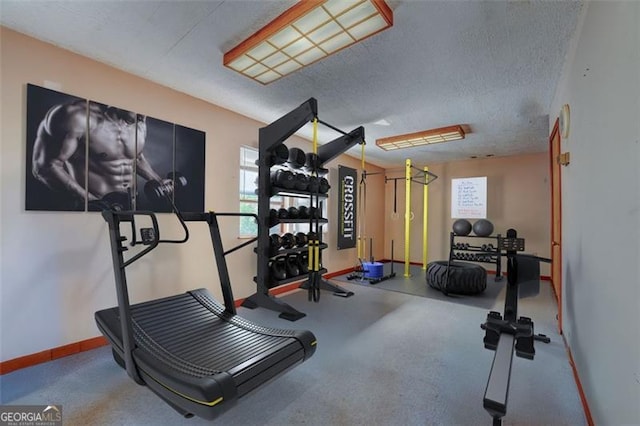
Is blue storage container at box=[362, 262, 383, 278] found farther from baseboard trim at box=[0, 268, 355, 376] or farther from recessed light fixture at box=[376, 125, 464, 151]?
baseboard trim at box=[0, 268, 355, 376]

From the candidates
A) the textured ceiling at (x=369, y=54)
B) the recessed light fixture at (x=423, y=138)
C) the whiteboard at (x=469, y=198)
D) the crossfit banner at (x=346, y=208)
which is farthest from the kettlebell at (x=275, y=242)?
the whiteboard at (x=469, y=198)

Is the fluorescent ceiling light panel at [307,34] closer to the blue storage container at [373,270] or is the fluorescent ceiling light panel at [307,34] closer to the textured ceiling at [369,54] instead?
the textured ceiling at [369,54]

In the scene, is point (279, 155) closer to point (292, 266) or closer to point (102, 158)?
point (292, 266)

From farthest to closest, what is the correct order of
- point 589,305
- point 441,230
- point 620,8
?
point 441,230 → point 589,305 → point 620,8

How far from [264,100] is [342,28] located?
1716 millimetres

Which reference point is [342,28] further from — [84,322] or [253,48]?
[84,322]

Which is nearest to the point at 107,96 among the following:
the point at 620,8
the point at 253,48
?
the point at 253,48

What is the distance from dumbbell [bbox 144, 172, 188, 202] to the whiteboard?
6.14 meters

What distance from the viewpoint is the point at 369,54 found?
8.17ft

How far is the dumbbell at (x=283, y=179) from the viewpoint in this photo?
3.58 meters

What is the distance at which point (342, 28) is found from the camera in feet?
6.70

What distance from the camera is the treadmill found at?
154 centimetres

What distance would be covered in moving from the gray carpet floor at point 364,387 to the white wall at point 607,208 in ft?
1.19

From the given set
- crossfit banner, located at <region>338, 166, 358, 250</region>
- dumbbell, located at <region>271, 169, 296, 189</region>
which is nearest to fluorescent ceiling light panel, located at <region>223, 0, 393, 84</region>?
dumbbell, located at <region>271, 169, 296, 189</region>
